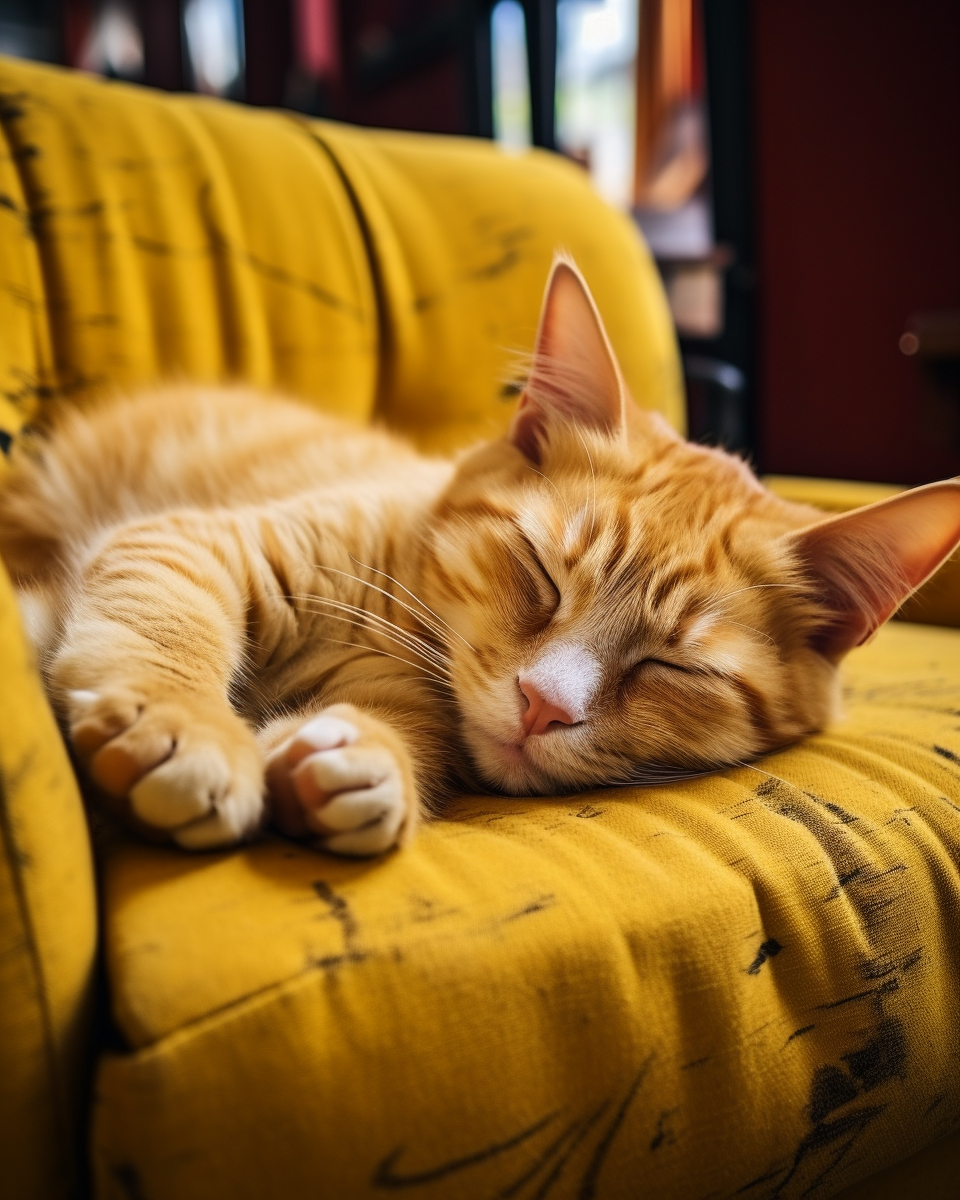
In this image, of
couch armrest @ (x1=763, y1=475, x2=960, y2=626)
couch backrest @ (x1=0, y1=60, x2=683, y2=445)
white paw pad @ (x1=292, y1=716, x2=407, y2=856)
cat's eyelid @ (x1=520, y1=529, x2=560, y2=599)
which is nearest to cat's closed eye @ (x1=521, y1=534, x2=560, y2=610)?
cat's eyelid @ (x1=520, y1=529, x2=560, y2=599)

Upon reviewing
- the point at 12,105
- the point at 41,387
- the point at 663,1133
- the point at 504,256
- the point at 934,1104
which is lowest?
the point at 934,1104

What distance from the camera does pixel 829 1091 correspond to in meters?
0.78

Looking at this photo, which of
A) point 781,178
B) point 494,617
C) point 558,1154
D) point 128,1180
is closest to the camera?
point 128,1180

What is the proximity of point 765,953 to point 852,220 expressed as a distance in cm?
281

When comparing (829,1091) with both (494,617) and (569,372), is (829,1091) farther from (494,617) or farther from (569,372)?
(569,372)

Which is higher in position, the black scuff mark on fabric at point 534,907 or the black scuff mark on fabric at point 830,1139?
the black scuff mark on fabric at point 534,907

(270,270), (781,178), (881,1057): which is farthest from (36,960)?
(781,178)

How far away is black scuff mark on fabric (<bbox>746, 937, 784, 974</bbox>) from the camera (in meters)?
0.77

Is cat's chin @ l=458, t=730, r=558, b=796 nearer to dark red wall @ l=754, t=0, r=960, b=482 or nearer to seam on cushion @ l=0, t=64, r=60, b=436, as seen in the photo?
seam on cushion @ l=0, t=64, r=60, b=436

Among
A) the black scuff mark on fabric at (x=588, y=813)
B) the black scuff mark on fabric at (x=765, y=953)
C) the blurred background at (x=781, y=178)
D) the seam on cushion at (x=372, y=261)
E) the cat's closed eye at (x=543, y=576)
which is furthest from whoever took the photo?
the blurred background at (x=781, y=178)

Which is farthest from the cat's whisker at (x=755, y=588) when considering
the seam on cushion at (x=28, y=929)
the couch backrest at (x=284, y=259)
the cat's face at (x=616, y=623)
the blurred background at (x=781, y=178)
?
the blurred background at (x=781, y=178)

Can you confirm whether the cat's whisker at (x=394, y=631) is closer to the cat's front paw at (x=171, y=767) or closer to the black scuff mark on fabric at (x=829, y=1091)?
the cat's front paw at (x=171, y=767)

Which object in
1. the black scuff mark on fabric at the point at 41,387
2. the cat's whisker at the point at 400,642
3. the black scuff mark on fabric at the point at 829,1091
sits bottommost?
the black scuff mark on fabric at the point at 829,1091

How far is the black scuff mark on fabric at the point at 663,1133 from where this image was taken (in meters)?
0.69
